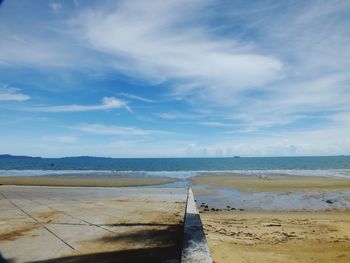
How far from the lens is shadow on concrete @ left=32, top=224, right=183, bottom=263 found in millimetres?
5426

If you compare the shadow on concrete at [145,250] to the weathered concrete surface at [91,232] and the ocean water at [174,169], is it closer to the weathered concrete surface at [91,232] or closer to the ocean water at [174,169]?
the weathered concrete surface at [91,232]

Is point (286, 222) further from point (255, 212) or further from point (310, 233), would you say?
point (255, 212)

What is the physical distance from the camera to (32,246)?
6.28 meters

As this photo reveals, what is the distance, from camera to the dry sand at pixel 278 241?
25.9 ft

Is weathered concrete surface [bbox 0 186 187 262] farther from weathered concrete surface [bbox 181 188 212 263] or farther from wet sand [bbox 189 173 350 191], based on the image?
wet sand [bbox 189 173 350 191]

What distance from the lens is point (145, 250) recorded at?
19.6 feet

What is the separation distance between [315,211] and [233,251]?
36.4 feet

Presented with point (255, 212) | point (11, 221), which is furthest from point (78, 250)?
point (255, 212)

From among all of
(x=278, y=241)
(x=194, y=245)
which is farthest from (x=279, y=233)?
(x=194, y=245)

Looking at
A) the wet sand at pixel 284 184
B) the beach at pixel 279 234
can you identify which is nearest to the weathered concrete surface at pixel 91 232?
the beach at pixel 279 234

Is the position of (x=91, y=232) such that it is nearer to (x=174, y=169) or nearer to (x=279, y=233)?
(x=279, y=233)

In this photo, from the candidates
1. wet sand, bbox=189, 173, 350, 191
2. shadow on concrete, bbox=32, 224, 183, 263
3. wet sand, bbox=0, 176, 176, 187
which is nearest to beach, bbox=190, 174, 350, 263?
shadow on concrete, bbox=32, 224, 183, 263

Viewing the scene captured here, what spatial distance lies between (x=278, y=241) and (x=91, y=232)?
5.51 m

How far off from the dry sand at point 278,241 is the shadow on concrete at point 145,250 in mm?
1379
